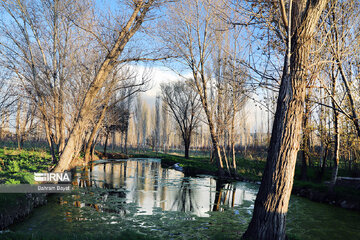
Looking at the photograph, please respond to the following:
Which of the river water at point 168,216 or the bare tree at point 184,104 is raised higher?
the bare tree at point 184,104

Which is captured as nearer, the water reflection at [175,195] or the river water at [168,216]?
the river water at [168,216]

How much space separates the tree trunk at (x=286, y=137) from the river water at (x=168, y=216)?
41.8 inches

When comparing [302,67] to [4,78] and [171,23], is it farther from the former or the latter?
[4,78]

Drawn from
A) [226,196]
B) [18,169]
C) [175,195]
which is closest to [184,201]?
[175,195]

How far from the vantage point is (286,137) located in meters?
3.95

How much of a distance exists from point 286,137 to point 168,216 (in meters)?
3.72

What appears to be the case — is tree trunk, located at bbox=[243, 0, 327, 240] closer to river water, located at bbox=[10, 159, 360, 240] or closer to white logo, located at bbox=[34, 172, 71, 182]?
river water, located at bbox=[10, 159, 360, 240]

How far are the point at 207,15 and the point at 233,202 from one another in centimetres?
942

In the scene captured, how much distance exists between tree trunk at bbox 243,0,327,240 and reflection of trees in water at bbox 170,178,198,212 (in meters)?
3.44

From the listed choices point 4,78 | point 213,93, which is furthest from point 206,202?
point 4,78

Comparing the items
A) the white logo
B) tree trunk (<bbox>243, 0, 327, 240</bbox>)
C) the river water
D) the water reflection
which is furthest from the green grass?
tree trunk (<bbox>243, 0, 327, 240</bbox>)

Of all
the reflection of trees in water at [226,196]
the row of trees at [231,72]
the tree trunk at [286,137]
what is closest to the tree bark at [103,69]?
the row of trees at [231,72]

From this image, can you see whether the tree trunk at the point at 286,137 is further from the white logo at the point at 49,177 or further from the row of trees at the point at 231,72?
the white logo at the point at 49,177

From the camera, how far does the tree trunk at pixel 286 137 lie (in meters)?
3.92
